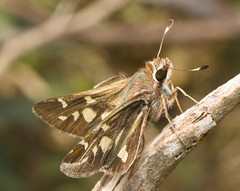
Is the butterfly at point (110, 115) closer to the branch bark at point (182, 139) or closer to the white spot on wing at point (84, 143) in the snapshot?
the white spot on wing at point (84, 143)

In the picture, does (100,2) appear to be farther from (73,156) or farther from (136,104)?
(73,156)

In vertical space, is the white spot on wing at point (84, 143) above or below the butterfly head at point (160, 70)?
below

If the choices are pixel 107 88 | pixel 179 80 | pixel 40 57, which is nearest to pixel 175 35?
pixel 179 80

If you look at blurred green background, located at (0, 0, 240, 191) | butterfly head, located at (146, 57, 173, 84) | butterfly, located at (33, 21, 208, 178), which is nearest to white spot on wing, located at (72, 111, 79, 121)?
butterfly, located at (33, 21, 208, 178)

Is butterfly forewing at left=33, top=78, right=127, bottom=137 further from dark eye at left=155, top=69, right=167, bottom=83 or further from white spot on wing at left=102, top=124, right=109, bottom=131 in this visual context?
dark eye at left=155, top=69, right=167, bottom=83

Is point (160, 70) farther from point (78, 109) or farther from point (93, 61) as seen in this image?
point (93, 61)

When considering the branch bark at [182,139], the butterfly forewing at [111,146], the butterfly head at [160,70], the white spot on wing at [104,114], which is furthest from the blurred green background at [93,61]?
the branch bark at [182,139]

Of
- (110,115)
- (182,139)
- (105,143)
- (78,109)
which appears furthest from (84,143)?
(182,139)

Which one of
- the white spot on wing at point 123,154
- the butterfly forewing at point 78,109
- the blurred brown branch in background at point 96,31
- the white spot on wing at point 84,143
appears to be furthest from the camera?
the blurred brown branch in background at point 96,31
